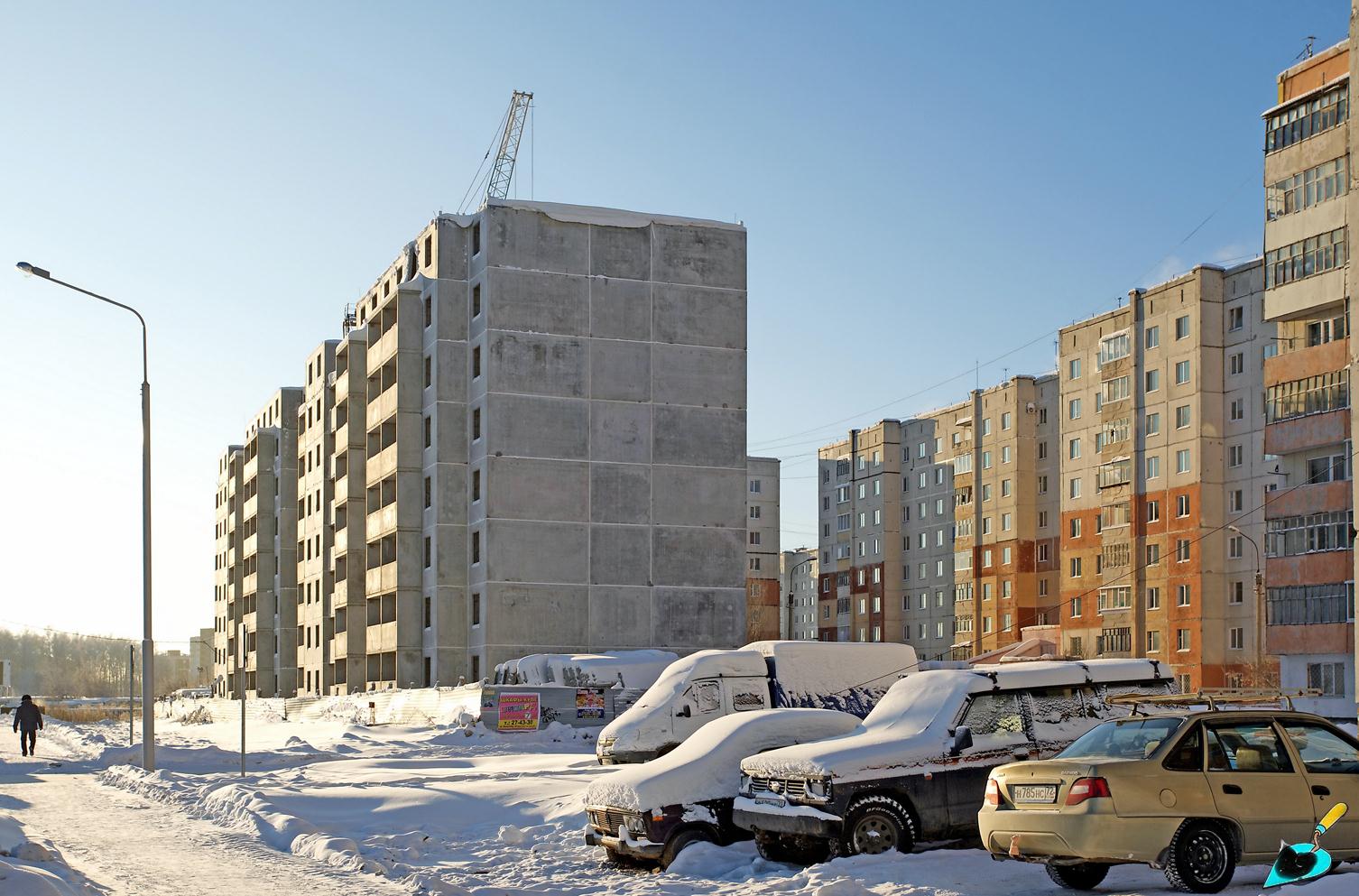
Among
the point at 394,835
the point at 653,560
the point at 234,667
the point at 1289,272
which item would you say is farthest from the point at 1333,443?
the point at 234,667

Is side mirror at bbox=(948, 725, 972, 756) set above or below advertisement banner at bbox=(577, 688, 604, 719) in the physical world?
above

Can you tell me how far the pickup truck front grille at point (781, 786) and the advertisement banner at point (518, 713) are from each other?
102ft

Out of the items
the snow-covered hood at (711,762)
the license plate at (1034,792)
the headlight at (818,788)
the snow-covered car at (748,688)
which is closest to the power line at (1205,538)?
the snow-covered car at (748,688)

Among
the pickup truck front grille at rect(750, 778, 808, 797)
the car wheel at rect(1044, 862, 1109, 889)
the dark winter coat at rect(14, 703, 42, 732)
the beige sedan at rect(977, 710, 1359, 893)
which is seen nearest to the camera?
A: the beige sedan at rect(977, 710, 1359, 893)

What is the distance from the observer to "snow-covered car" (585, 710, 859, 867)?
1489 centimetres

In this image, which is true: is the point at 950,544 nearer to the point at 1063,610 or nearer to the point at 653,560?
the point at 1063,610

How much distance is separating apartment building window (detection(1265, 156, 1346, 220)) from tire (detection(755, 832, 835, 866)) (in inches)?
1814

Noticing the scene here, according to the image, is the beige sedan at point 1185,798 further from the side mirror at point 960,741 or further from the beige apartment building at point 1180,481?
the beige apartment building at point 1180,481

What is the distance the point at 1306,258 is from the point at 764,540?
272 ft

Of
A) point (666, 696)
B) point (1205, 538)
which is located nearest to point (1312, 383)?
point (1205, 538)

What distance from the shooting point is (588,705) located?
1810 inches

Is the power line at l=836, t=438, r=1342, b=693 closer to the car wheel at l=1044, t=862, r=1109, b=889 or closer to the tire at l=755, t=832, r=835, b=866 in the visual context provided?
the tire at l=755, t=832, r=835, b=866

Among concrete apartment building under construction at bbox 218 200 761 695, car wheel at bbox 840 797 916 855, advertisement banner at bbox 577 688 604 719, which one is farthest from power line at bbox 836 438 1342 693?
car wheel at bbox 840 797 916 855

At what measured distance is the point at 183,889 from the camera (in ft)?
44.8
